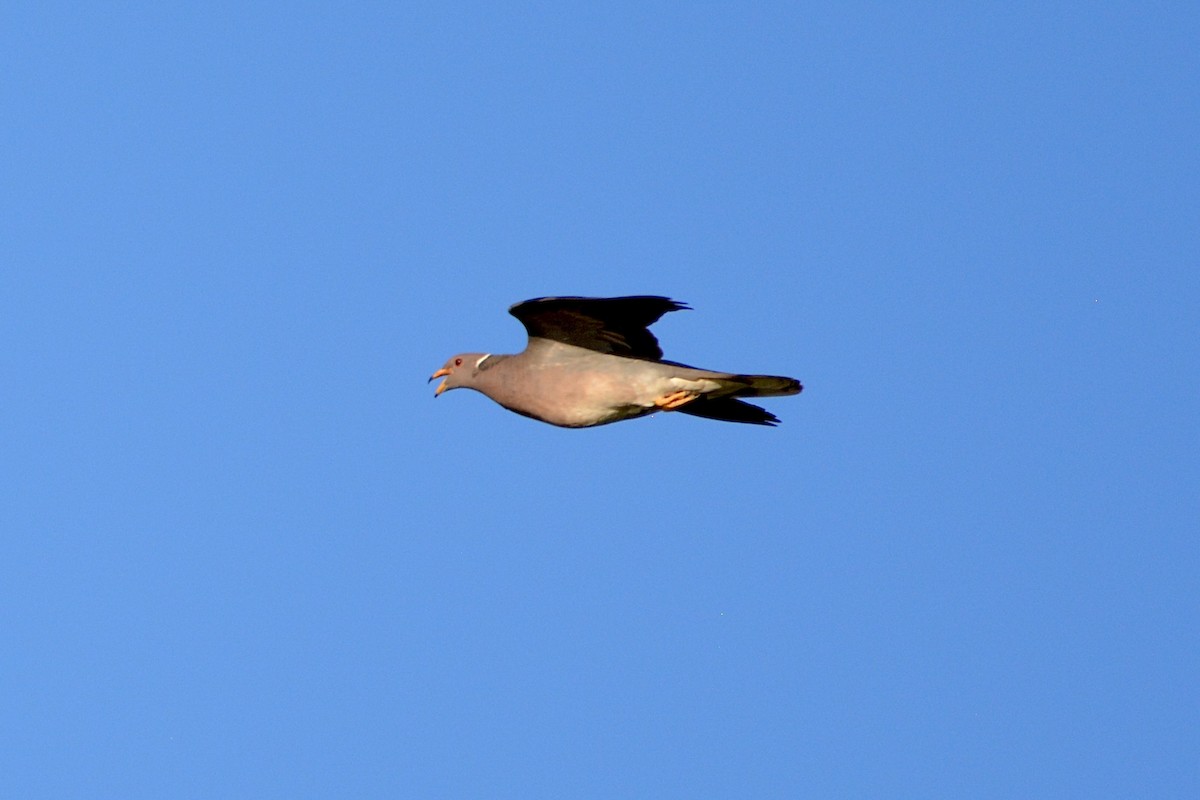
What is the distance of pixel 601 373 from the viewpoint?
16516 millimetres

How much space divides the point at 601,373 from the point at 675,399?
2.42 feet

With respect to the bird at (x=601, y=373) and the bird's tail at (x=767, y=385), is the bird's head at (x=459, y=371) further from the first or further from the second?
the bird's tail at (x=767, y=385)

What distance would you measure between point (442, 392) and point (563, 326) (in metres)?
2.22

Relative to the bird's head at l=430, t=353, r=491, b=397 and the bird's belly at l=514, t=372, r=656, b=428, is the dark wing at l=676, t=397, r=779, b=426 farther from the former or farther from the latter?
the bird's head at l=430, t=353, r=491, b=397

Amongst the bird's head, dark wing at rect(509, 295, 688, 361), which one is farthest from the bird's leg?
the bird's head

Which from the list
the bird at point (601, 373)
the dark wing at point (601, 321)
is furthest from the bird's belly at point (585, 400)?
the dark wing at point (601, 321)

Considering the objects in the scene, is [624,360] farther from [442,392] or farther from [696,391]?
[442,392]

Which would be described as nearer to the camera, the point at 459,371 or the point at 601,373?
the point at 601,373

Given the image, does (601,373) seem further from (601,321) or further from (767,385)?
(767,385)

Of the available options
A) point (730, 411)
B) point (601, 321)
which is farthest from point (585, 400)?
point (730, 411)

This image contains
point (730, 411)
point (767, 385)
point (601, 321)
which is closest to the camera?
point (767, 385)

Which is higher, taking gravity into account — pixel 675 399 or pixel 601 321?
pixel 601 321

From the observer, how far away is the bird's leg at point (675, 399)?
16.5 meters

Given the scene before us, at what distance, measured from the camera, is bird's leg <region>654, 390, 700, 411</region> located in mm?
16453
